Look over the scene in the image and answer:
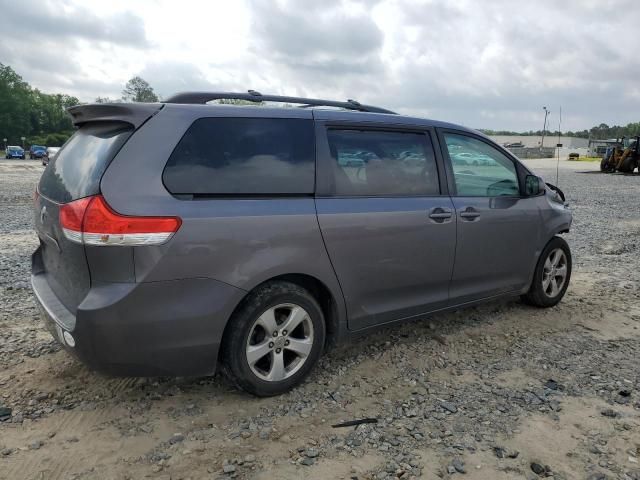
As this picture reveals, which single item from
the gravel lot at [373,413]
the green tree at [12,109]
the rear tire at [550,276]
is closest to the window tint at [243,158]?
the gravel lot at [373,413]

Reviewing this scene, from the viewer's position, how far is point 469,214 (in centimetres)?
389

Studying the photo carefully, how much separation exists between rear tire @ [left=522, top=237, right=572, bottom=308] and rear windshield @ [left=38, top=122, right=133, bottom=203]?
3763 millimetres

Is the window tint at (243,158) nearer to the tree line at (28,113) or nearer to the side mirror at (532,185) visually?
the side mirror at (532,185)

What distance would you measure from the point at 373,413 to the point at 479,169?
2.28 meters

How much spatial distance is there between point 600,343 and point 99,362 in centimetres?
376

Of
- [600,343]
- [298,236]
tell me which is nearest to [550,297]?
[600,343]

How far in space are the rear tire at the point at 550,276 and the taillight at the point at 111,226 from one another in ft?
11.5

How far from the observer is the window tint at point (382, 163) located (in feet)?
10.9

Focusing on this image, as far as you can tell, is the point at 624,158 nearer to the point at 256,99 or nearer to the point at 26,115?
the point at 256,99

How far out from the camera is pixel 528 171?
4.51m

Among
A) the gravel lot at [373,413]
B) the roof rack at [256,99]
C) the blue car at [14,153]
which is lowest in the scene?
the gravel lot at [373,413]

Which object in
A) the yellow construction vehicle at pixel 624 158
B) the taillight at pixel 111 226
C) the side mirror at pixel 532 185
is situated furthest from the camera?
the yellow construction vehicle at pixel 624 158

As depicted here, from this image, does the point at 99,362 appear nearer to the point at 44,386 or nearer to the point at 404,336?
the point at 44,386

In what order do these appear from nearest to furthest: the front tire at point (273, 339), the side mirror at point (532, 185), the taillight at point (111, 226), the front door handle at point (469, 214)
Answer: the taillight at point (111, 226)
the front tire at point (273, 339)
the front door handle at point (469, 214)
the side mirror at point (532, 185)
